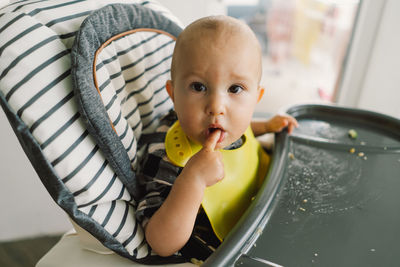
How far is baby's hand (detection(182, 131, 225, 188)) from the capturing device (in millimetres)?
602

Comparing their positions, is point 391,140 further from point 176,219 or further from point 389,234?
point 176,219

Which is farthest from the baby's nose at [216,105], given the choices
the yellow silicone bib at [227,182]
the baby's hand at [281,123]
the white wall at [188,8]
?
the white wall at [188,8]

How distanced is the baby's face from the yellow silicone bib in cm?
7

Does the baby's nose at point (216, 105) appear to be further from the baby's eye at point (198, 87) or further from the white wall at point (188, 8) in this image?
the white wall at point (188, 8)

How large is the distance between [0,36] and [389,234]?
0.77 metres

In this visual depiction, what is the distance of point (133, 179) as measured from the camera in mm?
648

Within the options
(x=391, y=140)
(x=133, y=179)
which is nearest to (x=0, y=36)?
(x=133, y=179)

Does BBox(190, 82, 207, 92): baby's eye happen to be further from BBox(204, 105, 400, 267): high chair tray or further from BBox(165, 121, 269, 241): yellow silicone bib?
BBox(204, 105, 400, 267): high chair tray

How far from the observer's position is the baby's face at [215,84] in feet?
1.98

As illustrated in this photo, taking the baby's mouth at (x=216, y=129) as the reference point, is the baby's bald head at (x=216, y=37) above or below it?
above

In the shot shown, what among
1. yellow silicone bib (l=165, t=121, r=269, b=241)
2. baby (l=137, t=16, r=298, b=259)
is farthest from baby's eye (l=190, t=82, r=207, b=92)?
yellow silicone bib (l=165, t=121, r=269, b=241)

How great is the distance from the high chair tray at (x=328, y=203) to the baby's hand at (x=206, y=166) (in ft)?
0.34

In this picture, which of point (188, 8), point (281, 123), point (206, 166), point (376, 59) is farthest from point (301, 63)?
point (206, 166)

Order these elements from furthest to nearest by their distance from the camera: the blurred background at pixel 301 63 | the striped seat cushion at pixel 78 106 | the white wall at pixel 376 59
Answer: the white wall at pixel 376 59
the blurred background at pixel 301 63
the striped seat cushion at pixel 78 106
